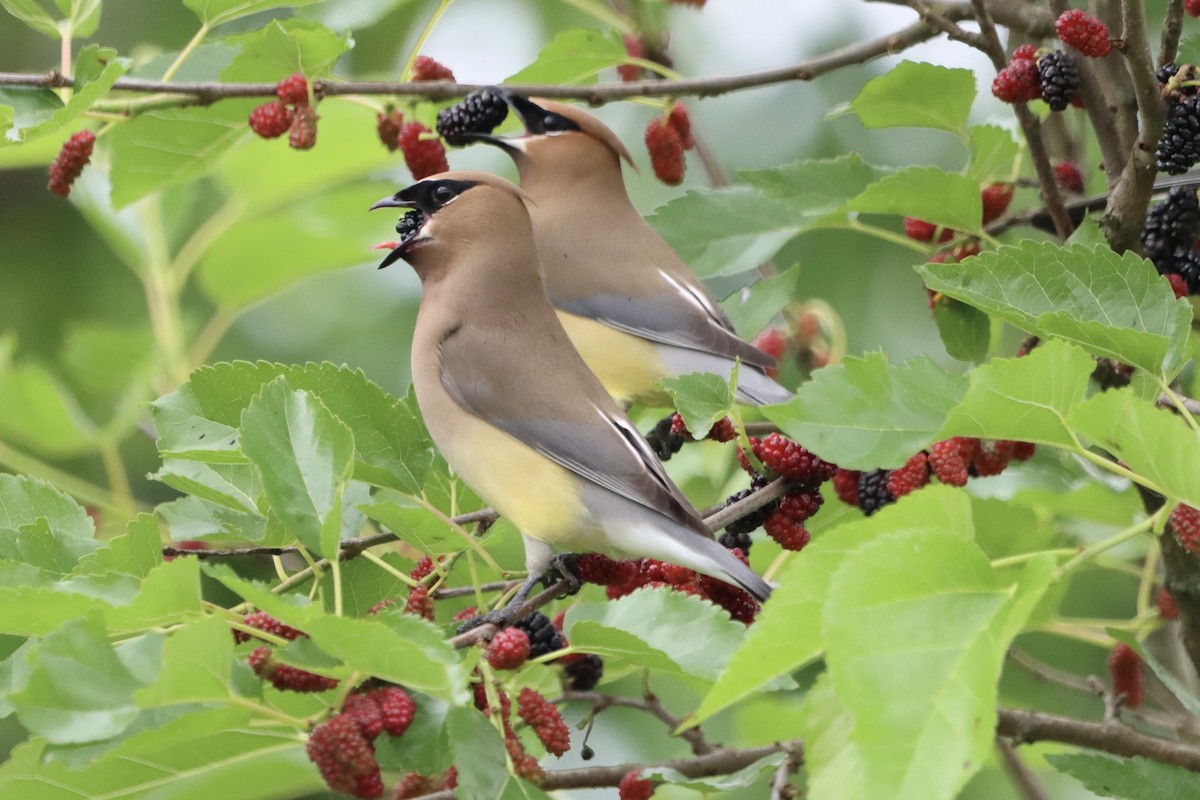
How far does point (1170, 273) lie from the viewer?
2.78m

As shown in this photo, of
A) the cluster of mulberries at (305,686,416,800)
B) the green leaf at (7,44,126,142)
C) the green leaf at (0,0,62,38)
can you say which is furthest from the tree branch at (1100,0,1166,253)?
the green leaf at (0,0,62,38)

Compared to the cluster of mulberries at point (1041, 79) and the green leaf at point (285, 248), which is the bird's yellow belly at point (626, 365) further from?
the cluster of mulberries at point (1041, 79)

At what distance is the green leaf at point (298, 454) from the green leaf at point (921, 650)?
734mm

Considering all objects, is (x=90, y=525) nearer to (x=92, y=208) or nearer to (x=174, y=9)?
(x=92, y=208)

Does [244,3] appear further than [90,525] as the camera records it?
Yes

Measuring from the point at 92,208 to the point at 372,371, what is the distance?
228 centimetres

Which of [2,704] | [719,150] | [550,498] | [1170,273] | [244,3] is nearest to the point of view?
[2,704]

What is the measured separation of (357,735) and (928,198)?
142 cm

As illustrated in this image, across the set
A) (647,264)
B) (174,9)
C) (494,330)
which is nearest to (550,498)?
(494,330)

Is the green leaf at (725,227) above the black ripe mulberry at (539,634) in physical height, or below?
above

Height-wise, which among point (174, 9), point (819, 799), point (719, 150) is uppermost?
point (174, 9)

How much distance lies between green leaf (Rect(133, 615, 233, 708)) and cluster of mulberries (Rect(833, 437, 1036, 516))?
1115 mm

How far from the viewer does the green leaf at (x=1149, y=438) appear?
5.91 feet

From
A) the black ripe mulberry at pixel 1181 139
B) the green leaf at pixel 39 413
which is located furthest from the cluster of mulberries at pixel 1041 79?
the green leaf at pixel 39 413
